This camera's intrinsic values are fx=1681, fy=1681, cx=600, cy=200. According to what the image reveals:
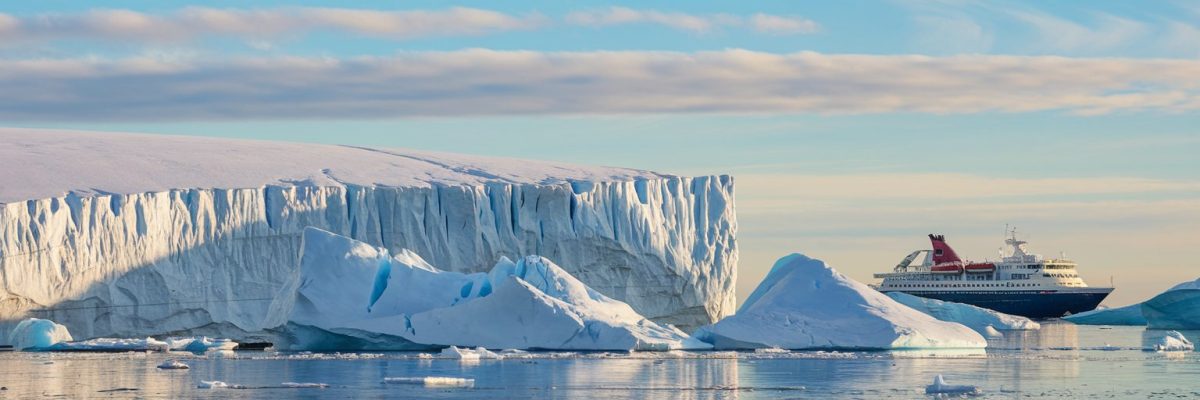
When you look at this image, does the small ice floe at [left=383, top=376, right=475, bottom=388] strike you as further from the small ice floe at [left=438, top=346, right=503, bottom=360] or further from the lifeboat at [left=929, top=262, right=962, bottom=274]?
the lifeboat at [left=929, top=262, right=962, bottom=274]

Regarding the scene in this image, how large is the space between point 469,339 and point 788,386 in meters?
6.94

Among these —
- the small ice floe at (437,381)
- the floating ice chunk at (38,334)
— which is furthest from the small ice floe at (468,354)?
the floating ice chunk at (38,334)

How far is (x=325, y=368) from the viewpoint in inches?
667

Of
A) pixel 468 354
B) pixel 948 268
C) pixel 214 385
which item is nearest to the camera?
pixel 214 385

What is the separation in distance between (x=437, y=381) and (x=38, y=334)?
10.0 m

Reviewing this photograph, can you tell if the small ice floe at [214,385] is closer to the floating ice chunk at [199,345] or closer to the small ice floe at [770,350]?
the floating ice chunk at [199,345]

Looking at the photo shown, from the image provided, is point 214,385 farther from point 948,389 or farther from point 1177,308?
point 1177,308

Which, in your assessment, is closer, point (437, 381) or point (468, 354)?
point (437, 381)

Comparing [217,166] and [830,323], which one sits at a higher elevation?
[217,166]

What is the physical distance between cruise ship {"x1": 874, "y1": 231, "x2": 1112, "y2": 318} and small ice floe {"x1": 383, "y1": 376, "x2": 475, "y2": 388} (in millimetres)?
36264

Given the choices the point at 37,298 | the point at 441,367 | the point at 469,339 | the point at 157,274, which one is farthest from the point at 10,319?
the point at 441,367

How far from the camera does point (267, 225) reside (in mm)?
26172

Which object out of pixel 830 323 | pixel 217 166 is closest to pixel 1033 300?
pixel 217 166

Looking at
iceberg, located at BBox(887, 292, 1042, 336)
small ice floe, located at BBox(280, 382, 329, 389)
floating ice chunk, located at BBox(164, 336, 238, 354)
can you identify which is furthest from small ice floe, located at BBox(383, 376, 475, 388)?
iceberg, located at BBox(887, 292, 1042, 336)
